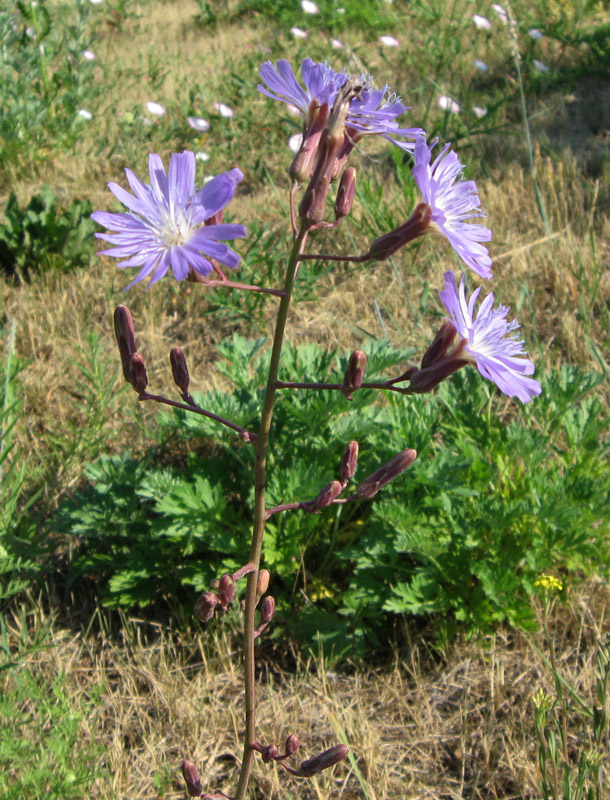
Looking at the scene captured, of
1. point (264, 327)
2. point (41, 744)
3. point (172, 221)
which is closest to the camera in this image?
point (172, 221)

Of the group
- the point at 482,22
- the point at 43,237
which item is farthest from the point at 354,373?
the point at 482,22

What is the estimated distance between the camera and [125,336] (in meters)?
1.45

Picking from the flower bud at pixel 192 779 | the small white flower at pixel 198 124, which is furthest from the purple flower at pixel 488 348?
the small white flower at pixel 198 124

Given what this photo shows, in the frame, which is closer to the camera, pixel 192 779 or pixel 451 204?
pixel 451 204

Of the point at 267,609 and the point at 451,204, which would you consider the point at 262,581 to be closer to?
the point at 267,609

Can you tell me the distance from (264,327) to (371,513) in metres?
1.21

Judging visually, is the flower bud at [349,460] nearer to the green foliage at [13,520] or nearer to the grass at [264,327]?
the grass at [264,327]

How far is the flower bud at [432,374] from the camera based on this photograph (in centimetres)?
138

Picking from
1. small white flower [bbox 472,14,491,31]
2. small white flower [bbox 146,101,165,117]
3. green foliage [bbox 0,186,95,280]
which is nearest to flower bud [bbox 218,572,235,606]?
green foliage [bbox 0,186,95,280]

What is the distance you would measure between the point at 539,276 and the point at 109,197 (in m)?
2.72

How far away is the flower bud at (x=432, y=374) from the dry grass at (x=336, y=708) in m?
1.27

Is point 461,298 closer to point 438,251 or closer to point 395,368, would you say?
point 395,368

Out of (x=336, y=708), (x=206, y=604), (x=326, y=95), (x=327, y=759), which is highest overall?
(x=326, y=95)

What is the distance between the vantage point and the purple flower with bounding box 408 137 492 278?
1.29m
